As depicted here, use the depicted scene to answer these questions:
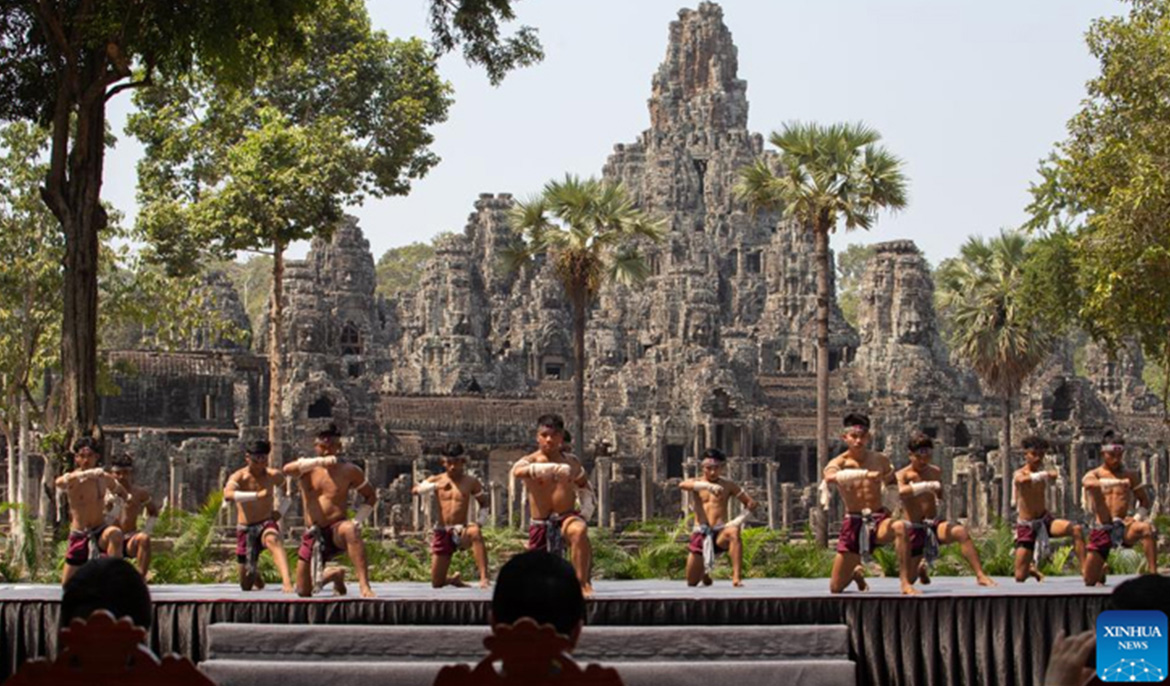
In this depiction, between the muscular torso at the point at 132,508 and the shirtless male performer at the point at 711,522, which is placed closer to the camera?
the muscular torso at the point at 132,508

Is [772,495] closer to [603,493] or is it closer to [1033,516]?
[603,493]

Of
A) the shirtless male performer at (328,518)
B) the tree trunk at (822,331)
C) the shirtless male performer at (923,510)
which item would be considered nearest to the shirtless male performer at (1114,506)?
the shirtless male performer at (923,510)

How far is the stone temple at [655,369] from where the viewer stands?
53.8m

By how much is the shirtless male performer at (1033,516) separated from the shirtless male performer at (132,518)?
25.4 feet

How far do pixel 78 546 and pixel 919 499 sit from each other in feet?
23.2

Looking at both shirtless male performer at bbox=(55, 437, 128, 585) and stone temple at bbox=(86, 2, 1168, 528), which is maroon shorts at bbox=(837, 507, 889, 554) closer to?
shirtless male performer at bbox=(55, 437, 128, 585)

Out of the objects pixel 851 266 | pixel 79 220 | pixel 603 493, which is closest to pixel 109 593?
pixel 79 220

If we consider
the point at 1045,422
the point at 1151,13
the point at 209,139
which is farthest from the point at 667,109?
the point at 1151,13

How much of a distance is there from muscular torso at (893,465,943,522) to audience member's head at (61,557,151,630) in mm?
10475

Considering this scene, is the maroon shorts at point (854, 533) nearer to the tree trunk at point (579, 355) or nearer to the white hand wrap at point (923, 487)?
the white hand wrap at point (923, 487)

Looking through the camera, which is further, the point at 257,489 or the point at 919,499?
the point at 257,489

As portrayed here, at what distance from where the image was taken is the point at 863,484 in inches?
628

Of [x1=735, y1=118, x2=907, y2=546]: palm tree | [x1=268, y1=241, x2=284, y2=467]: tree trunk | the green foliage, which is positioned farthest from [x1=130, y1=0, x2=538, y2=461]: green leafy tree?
the green foliage

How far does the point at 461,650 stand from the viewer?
551 inches
